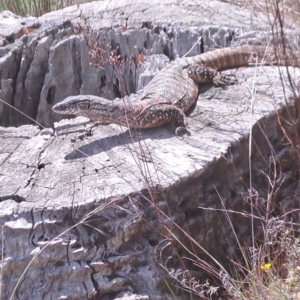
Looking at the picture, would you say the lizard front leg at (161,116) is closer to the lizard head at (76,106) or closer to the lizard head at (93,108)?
the lizard head at (93,108)

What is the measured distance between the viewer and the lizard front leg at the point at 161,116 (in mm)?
4020

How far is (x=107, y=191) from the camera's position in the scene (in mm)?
3207

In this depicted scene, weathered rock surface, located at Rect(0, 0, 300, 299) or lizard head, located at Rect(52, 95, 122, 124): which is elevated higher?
lizard head, located at Rect(52, 95, 122, 124)

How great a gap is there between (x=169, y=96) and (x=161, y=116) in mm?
359

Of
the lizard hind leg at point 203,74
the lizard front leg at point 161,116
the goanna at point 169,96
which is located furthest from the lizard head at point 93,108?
the lizard hind leg at point 203,74

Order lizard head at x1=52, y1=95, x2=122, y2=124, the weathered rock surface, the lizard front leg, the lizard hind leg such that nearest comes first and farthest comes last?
the weathered rock surface → the lizard front leg → lizard head at x1=52, y1=95, x2=122, y2=124 → the lizard hind leg

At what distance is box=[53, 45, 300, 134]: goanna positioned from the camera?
4.07m

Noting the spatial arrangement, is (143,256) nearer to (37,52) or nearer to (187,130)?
(187,130)

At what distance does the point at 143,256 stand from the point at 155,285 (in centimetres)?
15

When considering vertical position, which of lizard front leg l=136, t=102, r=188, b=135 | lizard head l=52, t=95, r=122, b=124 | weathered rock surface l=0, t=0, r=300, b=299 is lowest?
weathered rock surface l=0, t=0, r=300, b=299

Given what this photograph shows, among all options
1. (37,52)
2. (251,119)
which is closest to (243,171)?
(251,119)

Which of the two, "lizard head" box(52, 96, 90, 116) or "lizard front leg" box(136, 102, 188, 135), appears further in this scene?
"lizard head" box(52, 96, 90, 116)

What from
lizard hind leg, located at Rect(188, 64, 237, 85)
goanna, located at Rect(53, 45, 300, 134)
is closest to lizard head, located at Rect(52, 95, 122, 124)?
goanna, located at Rect(53, 45, 300, 134)

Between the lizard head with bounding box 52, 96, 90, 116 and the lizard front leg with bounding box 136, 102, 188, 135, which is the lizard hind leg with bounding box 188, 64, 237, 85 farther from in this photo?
the lizard head with bounding box 52, 96, 90, 116
